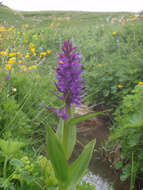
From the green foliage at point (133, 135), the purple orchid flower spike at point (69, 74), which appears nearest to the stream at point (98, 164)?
the green foliage at point (133, 135)

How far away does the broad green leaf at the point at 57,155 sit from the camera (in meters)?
1.22

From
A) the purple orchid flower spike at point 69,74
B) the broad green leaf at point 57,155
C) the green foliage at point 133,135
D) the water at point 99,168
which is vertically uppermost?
the purple orchid flower spike at point 69,74

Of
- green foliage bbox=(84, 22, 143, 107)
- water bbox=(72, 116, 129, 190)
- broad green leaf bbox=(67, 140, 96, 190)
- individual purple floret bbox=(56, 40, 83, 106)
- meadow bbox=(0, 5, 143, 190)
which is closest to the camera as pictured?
individual purple floret bbox=(56, 40, 83, 106)

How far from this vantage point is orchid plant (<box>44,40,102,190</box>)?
1214 mm

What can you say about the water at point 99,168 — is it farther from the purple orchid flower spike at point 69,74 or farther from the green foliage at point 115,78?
the purple orchid flower spike at point 69,74

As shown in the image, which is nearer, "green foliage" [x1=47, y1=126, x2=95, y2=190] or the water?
"green foliage" [x1=47, y1=126, x2=95, y2=190]

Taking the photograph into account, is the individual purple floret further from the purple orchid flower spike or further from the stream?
the stream

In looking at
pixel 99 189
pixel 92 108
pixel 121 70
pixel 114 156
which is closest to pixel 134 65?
pixel 121 70

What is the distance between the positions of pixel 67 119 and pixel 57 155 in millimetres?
219

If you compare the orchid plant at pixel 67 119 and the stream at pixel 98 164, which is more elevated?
the orchid plant at pixel 67 119

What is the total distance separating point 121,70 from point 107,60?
769 mm

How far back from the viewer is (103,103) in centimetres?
414

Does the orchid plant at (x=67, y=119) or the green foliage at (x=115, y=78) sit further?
the green foliage at (x=115, y=78)

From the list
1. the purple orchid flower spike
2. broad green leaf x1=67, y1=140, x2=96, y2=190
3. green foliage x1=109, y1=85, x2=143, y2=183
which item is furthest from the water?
the purple orchid flower spike
